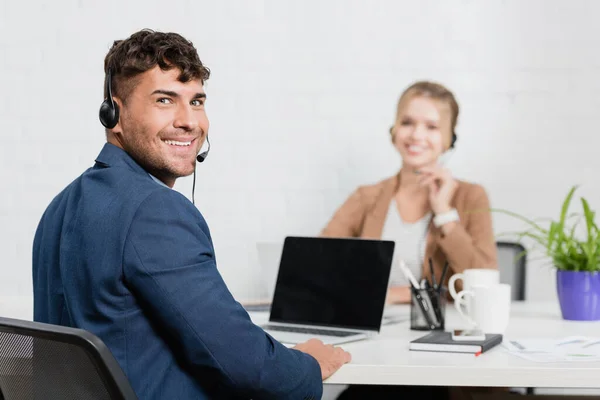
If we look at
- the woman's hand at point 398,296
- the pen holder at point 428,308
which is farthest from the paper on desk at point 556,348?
the woman's hand at point 398,296

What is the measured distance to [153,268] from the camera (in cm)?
111

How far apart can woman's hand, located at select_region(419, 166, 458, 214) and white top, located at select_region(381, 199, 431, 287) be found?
0.30 feet

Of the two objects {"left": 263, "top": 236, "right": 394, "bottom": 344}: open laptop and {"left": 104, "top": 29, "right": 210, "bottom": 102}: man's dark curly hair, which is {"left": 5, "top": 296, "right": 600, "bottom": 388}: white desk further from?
{"left": 104, "top": 29, "right": 210, "bottom": 102}: man's dark curly hair

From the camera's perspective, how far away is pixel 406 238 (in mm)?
2920

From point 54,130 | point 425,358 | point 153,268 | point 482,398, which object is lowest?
point 482,398

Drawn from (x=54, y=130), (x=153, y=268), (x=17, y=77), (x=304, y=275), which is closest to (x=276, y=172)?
(x=54, y=130)

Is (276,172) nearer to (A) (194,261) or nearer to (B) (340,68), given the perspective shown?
(B) (340,68)

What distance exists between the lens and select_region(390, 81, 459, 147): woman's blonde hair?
3.01m

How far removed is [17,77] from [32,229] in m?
0.62

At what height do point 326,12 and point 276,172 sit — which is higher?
point 326,12

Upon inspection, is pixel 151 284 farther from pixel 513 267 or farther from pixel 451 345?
pixel 513 267

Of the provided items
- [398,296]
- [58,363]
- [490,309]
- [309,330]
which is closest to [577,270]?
[490,309]

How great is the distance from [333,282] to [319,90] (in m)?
1.56

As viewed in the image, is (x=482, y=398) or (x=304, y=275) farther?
(x=304, y=275)
